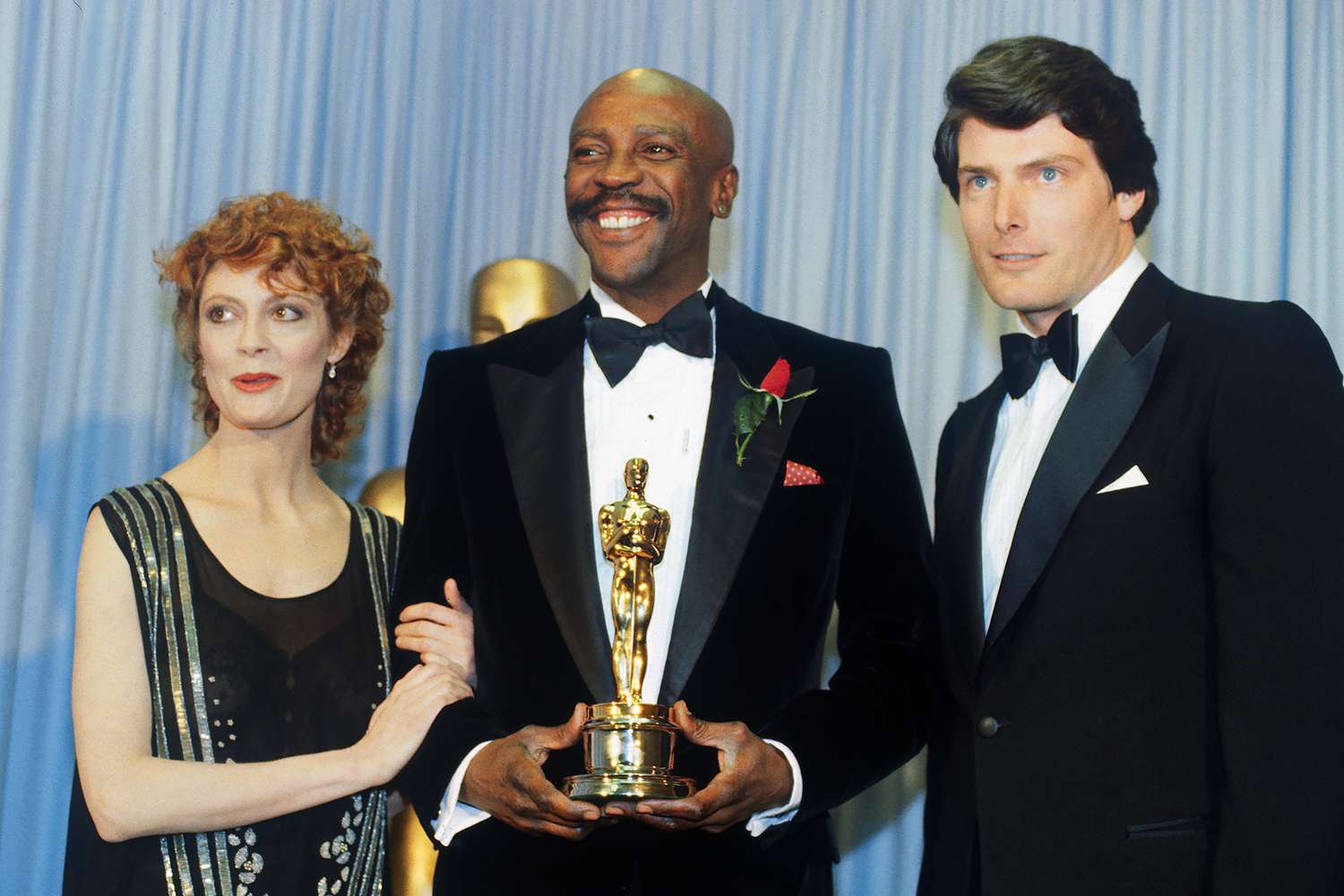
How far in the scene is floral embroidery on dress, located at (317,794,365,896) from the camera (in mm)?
3072

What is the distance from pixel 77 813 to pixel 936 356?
2443mm

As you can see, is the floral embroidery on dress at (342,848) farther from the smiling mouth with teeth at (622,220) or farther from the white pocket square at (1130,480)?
the white pocket square at (1130,480)

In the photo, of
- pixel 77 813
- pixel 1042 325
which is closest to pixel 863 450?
pixel 1042 325

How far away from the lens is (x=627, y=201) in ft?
10.3

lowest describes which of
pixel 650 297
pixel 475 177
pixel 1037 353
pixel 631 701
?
pixel 631 701

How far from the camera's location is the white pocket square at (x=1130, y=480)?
258 centimetres

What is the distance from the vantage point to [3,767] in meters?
3.89

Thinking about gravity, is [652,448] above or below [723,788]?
above

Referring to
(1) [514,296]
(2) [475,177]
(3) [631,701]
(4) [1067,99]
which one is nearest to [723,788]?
(3) [631,701]

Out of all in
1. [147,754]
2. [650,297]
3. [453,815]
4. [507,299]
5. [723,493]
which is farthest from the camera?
[507,299]

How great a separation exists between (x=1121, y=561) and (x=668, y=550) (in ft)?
2.65

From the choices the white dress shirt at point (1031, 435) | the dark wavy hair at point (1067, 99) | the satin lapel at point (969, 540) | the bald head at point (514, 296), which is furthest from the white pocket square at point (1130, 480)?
the bald head at point (514, 296)

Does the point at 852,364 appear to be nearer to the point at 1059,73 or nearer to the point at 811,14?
the point at 1059,73

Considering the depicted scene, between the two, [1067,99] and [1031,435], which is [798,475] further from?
[1067,99]
